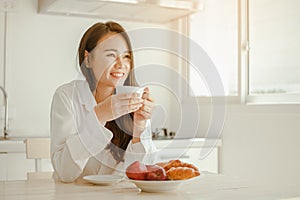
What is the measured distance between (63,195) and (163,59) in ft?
8.09

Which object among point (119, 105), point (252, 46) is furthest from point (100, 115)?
point (252, 46)

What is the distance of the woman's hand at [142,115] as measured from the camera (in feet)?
5.33

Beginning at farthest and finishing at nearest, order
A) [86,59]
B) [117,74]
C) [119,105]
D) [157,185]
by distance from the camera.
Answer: [86,59]
[117,74]
[119,105]
[157,185]

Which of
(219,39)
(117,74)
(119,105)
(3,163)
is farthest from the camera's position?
(219,39)

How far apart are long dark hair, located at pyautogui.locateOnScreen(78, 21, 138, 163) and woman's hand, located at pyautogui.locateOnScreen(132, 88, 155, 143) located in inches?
2.5

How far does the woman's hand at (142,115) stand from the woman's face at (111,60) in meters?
0.15

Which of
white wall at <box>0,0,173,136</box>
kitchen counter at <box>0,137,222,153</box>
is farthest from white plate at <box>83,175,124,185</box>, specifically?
white wall at <box>0,0,173,136</box>

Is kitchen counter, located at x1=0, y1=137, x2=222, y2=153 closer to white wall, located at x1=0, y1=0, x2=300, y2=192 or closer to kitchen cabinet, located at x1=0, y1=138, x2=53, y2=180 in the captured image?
kitchen cabinet, located at x1=0, y1=138, x2=53, y2=180

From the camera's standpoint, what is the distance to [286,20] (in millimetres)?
2754

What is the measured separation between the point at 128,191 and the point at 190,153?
165cm

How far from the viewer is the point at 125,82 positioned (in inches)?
74.0

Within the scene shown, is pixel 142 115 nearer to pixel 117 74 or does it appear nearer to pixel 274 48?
pixel 117 74

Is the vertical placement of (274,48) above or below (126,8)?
below

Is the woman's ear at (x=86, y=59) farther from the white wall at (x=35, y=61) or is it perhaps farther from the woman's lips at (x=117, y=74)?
the white wall at (x=35, y=61)
